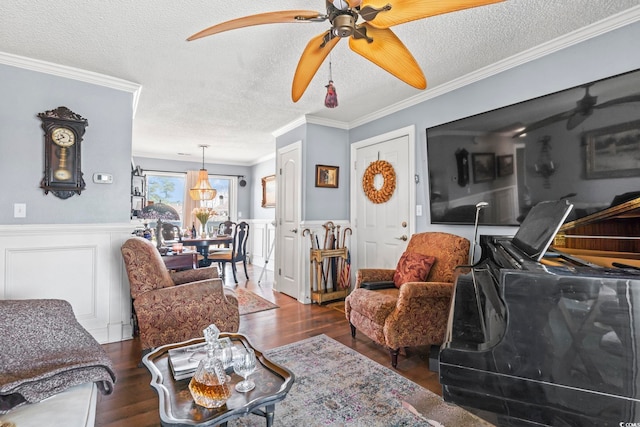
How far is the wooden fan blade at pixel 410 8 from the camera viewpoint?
120 cm

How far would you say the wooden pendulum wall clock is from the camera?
8.38 feet

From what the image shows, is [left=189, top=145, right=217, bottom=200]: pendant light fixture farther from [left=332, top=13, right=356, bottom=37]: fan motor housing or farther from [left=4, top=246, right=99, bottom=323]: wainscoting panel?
[left=332, top=13, right=356, bottom=37]: fan motor housing

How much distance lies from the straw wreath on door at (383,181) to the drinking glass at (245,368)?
262cm

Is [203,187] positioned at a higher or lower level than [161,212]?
higher

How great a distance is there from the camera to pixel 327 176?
4.09m

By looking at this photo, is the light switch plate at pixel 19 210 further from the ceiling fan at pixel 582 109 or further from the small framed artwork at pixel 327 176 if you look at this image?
the ceiling fan at pixel 582 109

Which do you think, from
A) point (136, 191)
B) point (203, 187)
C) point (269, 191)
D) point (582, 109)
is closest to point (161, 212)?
point (203, 187)

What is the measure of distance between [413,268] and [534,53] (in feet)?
6.35

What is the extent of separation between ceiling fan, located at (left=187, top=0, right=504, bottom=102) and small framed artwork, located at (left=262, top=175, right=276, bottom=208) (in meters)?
4.73

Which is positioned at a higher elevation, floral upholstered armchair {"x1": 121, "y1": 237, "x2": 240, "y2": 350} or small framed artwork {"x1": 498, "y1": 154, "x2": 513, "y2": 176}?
small framed artwork {"x1": 498, "y1": 154, "x2": 513, "y2": 176}

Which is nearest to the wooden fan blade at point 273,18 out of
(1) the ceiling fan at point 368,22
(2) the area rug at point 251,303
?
(1) the ceiling fan at point 368,22

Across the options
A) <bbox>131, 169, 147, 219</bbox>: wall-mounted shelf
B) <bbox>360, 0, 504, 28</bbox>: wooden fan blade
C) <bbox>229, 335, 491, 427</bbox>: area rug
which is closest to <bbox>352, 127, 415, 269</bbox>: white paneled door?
<bbox>229, 335, 491, 427</bbox>: area rug

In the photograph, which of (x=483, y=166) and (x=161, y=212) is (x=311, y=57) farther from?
(x=161, y=212)

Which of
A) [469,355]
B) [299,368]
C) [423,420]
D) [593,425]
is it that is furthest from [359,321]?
[593,425]
